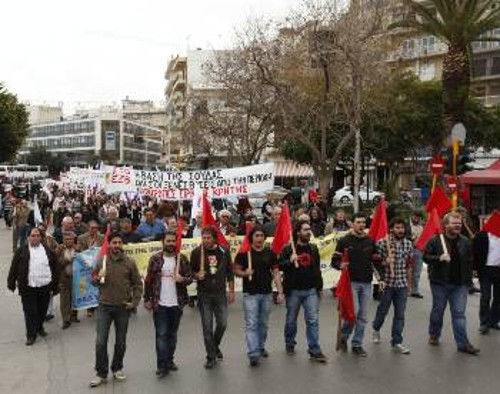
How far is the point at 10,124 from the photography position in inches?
2172

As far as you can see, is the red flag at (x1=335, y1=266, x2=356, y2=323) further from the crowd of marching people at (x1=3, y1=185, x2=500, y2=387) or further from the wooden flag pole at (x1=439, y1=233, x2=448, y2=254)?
the wooden flag pole at (x1=439, y1=233, x2=448, y2=254)

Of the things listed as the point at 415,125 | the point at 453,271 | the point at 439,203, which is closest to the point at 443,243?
the point at 453,271

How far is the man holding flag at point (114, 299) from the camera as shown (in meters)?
7.50

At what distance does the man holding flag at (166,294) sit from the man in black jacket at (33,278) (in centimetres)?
246

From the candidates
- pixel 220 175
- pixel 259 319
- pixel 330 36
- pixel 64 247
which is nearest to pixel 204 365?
pixel 259 319

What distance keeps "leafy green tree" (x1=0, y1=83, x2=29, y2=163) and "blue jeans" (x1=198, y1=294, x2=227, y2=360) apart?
49.9 m

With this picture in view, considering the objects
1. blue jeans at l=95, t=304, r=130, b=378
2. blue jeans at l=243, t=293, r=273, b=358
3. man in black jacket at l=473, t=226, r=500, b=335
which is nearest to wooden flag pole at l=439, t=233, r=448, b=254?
man in black jacket at l=473, t=226, r=500, b=335

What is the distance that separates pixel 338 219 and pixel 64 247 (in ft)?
16.1

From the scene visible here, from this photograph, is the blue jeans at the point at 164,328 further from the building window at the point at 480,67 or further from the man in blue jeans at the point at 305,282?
the building window at the point at 480,67

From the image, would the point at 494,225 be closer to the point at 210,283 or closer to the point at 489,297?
the point at 489,297

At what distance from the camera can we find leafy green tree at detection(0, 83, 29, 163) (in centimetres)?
5466

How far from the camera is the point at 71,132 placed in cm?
17450

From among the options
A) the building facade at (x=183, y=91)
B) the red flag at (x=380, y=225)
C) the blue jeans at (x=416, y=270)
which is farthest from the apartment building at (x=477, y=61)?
the red flag at (x=380, y=225)

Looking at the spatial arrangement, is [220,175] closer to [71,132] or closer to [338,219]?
[338,219]
